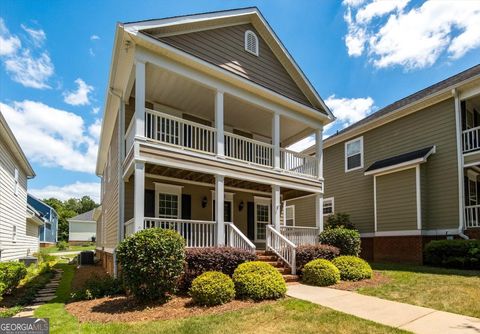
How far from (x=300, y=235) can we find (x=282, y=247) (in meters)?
1.78

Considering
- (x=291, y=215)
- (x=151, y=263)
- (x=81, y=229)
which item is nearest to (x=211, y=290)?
(x=151, y=263)

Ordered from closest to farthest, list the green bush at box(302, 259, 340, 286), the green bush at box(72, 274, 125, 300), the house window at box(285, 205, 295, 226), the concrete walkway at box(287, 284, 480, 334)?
the concrete walkway at box(287, 284, 480, 334) → the green bush at box(72, 274, 125, 300) → the green bush at box(302, 259, 340, 286) → the house window at box(285, 205, 295, 226)

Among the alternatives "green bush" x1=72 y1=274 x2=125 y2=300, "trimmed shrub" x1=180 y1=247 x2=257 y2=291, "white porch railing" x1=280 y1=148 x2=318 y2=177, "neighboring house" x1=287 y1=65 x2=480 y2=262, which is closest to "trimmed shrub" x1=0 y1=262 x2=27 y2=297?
"green bush" x1=72 y1=274 x2=125 y2=300

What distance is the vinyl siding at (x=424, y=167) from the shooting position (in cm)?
1417

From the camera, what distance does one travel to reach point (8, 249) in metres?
15.2

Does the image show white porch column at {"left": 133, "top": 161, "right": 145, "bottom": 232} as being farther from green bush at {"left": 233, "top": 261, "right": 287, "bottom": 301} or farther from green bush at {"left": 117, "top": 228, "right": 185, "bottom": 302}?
green bush at {"left": 233, "top": 261, "right": 287, "bottom": 301}

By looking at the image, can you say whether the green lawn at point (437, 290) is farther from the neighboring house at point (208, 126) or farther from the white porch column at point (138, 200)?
the white porch column at point (138, 200)

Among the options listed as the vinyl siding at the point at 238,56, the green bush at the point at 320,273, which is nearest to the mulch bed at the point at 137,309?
the green bush at the point at 320,273

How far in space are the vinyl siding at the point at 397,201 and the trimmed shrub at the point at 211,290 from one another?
10.6 m

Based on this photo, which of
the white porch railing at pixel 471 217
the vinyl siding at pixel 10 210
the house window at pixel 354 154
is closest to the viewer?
the white porch railing at pixel 471 217

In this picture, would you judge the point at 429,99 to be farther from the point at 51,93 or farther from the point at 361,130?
the point at 51,93

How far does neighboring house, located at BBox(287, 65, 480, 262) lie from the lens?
45.0 ft

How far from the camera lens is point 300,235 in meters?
13.0

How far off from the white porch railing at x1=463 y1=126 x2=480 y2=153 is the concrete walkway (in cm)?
894
